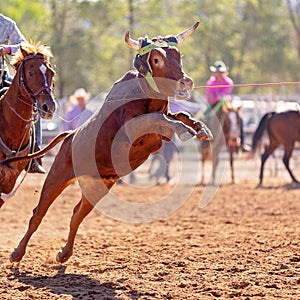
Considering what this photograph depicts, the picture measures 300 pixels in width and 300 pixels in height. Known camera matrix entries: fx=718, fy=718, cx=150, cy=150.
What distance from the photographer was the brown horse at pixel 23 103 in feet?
22.6

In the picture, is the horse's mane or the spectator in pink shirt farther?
the spectator in pink shirt

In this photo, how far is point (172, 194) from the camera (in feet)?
46.7

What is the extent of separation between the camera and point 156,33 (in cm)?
2141

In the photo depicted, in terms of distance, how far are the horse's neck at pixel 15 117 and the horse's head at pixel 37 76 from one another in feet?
0.39

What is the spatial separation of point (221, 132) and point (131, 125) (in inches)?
385

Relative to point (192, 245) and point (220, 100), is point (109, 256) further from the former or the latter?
point (220, 100)

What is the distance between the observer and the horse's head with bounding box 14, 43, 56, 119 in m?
6.77

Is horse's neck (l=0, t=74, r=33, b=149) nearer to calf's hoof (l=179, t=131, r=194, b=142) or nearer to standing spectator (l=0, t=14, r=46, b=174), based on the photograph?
standing spectator (l=0, t=14, r=46, b=174)

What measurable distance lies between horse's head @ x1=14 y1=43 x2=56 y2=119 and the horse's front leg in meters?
1.18

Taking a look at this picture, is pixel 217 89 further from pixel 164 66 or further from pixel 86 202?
pixel 164 66

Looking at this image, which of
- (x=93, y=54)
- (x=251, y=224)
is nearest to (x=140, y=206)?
(x=251, y=224)

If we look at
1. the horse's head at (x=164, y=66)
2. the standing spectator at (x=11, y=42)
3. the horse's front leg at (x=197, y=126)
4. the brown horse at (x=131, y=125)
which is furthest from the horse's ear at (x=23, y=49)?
the horse's front leg at (x=197, y=126)

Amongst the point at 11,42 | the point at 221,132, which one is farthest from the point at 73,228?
the point at 221,132

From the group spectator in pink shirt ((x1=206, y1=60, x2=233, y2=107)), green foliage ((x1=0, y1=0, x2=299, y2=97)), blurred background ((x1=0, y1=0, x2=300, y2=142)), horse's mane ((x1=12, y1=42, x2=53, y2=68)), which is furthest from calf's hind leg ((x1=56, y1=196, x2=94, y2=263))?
green foliage ((x1=0, y1=0, x2=299, y2=97))
